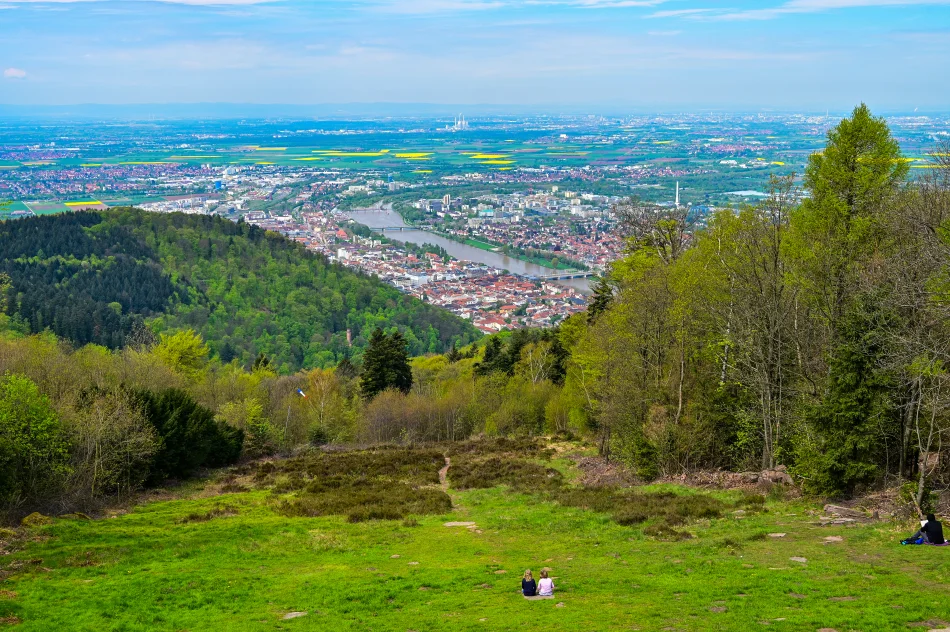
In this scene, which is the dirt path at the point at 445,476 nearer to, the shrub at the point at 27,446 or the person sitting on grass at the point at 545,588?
the shrub at the point at 27,446

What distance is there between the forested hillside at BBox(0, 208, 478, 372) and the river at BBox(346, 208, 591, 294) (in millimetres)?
26917

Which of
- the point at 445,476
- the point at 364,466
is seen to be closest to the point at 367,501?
the point at 445,476

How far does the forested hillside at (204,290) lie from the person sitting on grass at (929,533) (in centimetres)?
8123

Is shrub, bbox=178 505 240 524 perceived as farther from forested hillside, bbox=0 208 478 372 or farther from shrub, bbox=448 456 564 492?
forested hillside, bbox=0 208 478 372

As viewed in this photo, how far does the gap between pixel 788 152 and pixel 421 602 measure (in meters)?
167

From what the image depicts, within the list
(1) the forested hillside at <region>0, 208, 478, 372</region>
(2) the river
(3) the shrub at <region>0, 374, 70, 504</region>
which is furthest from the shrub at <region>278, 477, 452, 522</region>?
(2) the river

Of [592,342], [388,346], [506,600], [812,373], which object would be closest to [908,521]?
[812,373]

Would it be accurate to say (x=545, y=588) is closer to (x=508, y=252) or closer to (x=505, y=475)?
(x=505, y=475)

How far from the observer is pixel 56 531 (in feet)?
61.6

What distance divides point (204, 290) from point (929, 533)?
→ 338 feet

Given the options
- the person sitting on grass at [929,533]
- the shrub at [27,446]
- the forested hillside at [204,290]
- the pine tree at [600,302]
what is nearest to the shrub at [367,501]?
the shrub at [27,446]

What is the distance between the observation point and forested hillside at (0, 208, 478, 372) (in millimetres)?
88562

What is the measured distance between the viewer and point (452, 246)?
153125 millimetres

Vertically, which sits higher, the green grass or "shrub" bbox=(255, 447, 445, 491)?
the green grass
